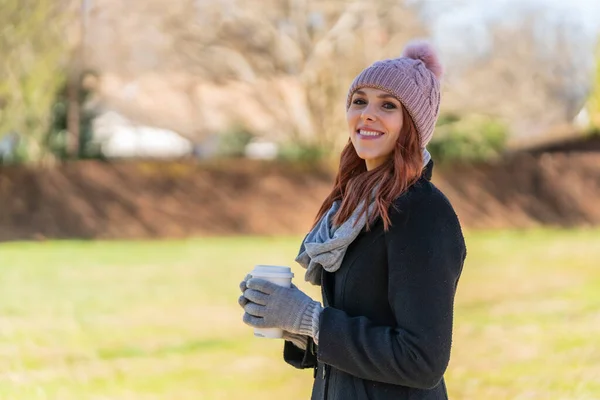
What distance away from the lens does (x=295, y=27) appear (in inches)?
841

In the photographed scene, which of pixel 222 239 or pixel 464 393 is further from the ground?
pixel 222 239

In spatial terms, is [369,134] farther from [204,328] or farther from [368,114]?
[204,328]

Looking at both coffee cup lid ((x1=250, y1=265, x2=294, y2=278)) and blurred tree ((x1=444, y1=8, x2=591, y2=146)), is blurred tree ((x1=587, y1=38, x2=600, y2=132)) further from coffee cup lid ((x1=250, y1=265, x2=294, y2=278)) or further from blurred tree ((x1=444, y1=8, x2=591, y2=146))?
coffee cup lid ((x1=250, y1=265, x2=294, y2=278))

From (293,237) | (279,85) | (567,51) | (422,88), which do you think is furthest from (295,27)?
(422,88)

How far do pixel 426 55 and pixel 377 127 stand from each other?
0.30 meters

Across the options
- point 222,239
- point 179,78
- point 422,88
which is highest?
point 179,78

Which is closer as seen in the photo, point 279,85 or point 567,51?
point 279,85

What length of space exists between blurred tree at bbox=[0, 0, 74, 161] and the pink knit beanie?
15.7 m

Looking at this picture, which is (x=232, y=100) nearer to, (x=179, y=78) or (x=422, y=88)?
(x=179, y=78)

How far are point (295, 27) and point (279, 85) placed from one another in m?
1.83

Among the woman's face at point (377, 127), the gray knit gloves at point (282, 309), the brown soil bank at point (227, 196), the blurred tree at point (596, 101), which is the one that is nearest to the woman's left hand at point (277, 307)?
the gray knit gloves at point (282, 309)

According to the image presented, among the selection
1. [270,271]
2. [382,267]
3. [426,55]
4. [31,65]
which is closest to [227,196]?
[31,65]

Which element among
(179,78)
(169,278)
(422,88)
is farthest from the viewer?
(179,78)

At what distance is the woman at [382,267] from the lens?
1.63 meters
